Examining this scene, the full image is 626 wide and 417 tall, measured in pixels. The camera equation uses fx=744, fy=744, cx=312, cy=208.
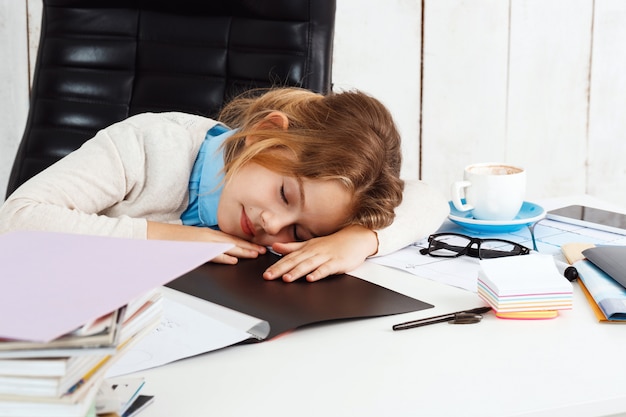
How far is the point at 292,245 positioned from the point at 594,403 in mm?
535

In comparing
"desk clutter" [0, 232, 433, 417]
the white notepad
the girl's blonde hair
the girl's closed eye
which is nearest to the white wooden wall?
the girl's blonde hair

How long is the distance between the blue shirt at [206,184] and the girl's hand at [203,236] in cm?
11

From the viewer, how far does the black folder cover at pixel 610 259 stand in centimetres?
90

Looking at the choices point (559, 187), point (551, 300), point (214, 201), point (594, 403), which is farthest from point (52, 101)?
point (559, 187)

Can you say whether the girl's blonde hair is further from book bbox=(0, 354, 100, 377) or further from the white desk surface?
book bbox=(0, 354, 100, 377)

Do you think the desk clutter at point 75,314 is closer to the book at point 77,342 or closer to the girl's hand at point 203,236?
the book at point 77,342

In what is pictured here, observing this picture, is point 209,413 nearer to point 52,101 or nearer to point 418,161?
point 52,101

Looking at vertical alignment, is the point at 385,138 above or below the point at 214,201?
above

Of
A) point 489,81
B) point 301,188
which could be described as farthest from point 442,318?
point 489,81

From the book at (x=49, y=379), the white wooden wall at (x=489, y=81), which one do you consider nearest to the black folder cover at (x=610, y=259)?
the book at (x=49, y=379)

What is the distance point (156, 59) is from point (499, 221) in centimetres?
86

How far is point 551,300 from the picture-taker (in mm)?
839

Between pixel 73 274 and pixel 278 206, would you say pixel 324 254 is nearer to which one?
pixel 278 206

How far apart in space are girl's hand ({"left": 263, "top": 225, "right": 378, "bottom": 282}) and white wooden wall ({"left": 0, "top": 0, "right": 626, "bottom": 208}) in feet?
4.42
